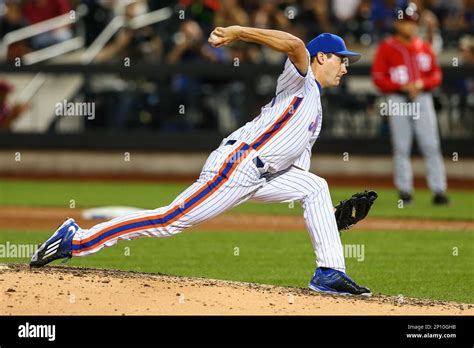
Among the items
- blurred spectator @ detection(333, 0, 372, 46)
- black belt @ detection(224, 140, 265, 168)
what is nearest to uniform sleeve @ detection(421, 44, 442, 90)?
blurred spectator @ detection(333, 0, 372, 46)

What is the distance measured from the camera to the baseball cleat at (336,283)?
791cm

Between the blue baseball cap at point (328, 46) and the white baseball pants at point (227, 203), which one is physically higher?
the blue baseball cap at point (328, 46)

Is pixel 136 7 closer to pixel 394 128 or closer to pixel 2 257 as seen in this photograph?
pixel 394 128

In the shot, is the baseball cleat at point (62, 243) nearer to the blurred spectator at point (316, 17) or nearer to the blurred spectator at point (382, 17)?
the blurred spectator at point (316, 17)

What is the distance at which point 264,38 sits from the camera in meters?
7.25

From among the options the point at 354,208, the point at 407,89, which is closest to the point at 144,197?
the point at 407,89

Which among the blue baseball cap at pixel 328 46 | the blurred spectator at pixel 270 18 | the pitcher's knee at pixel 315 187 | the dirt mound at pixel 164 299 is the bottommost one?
the dirt mound at pixel 164 299

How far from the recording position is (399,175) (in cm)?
1535
